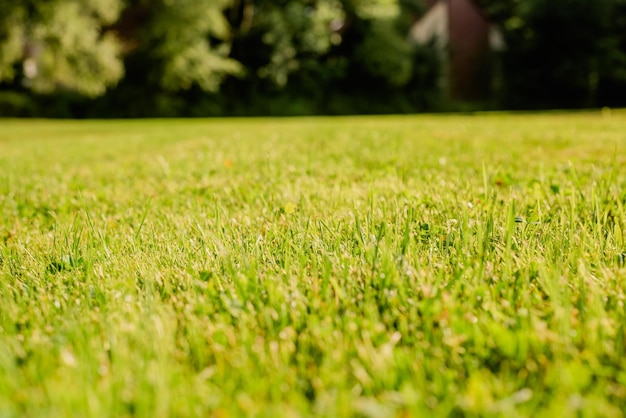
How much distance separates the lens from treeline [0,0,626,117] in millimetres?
26484

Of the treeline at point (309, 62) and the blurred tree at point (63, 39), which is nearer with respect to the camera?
the blurred tree at point (63, 39)

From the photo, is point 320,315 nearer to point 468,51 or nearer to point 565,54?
point 565,54

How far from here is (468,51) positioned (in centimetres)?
3650

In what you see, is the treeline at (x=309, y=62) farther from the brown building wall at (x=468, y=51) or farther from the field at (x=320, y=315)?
the field at (x=320, y=315)

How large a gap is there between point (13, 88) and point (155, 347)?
104 feet

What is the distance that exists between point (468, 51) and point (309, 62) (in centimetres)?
1289

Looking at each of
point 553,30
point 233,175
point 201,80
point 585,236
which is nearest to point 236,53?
point 201,80

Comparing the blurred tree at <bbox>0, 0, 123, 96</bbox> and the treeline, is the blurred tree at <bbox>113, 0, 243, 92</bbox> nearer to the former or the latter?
the treeline

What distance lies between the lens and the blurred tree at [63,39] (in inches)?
692

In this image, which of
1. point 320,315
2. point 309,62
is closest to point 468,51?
point 309,62

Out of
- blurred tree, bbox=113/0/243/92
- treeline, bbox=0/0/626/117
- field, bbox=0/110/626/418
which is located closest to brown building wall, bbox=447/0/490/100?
treeline, bbox=0/0/626/117

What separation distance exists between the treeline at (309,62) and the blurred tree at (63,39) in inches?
145

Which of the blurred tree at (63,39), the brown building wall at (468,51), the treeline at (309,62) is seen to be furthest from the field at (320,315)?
the brown building wall at (468,51)

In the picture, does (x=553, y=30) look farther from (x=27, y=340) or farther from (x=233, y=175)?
(x=27, y=340)
